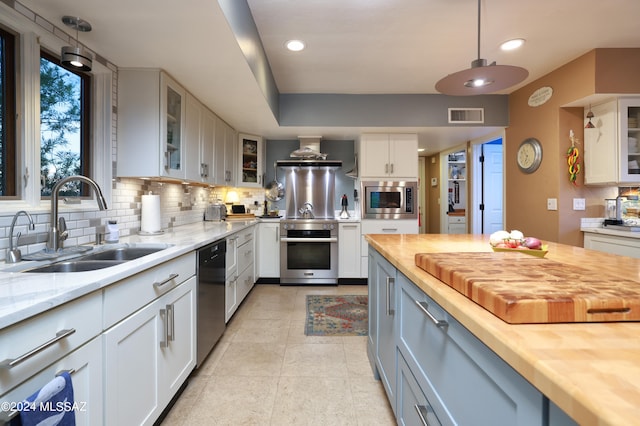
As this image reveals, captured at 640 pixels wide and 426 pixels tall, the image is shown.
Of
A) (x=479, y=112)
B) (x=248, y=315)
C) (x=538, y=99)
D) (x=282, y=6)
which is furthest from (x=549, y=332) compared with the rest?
(x=479, y=112)

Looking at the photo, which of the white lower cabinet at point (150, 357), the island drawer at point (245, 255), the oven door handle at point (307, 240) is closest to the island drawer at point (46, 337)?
the white lower cabinet at point (150, 357)

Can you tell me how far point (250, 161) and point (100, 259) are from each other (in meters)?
2.89

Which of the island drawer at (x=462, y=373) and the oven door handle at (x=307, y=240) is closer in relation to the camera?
the island drawer at (x=462, y=373)

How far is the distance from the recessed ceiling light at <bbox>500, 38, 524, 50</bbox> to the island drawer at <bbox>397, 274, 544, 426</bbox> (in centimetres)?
253

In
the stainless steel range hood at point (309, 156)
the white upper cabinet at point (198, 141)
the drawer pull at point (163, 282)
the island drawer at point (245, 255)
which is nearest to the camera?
the drawer pull at point (163, 282)

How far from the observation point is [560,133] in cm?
318

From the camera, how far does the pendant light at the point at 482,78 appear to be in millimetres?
1659

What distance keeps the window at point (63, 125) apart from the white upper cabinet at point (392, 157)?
3.02 metres

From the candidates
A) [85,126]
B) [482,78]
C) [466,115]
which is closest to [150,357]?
[85,126]

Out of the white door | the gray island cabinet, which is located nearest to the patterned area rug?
the gray island cabinet

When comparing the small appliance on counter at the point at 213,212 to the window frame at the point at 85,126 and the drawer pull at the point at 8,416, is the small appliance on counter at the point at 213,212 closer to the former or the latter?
the window frame at the point at 85,126

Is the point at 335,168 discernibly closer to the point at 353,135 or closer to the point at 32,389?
the point at 353,135

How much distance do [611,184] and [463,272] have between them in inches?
126

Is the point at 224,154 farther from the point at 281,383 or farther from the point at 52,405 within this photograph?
the point at 52,405
